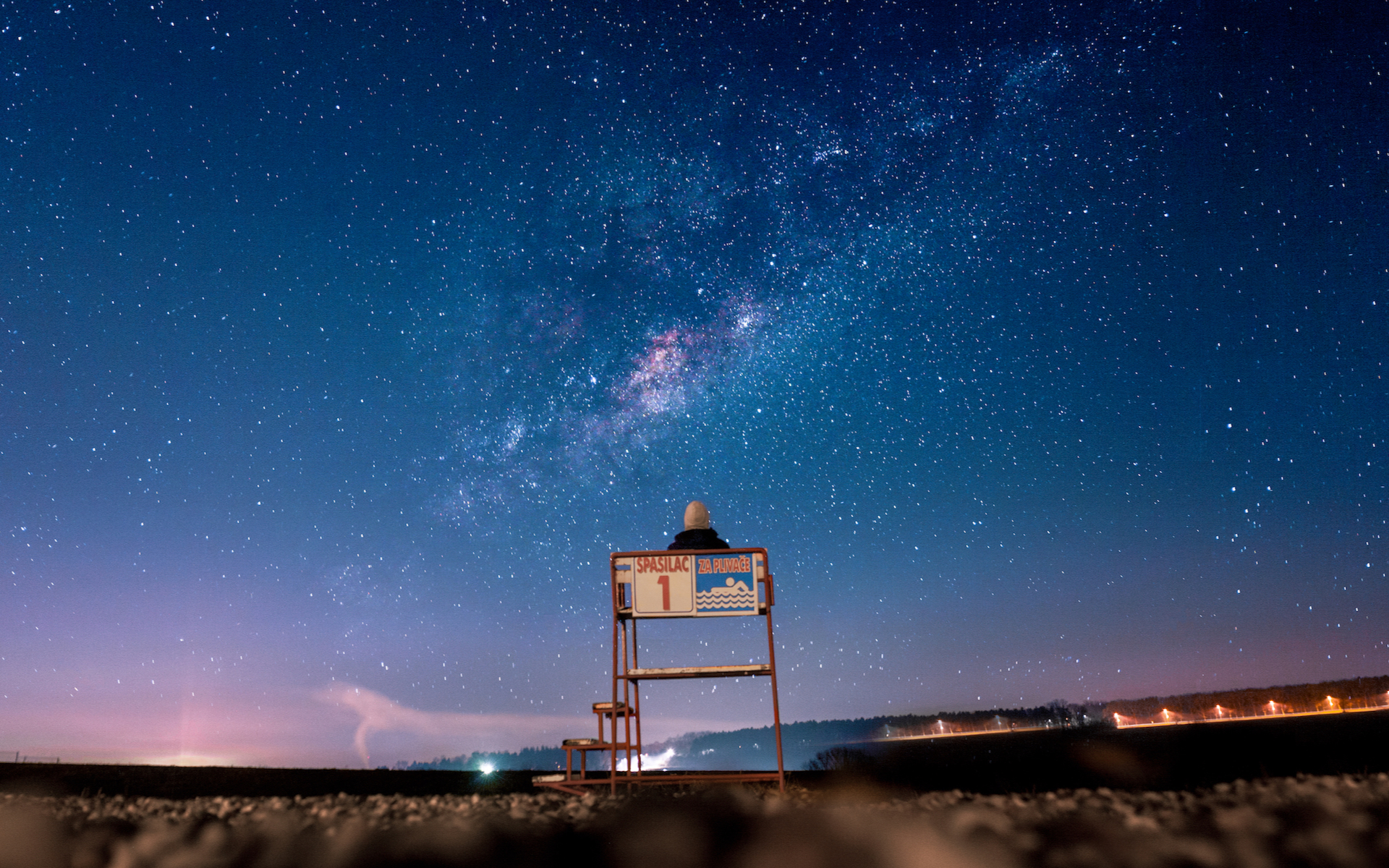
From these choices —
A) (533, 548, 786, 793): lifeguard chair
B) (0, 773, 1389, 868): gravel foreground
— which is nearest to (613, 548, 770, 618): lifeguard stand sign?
(533, 548, 786, 793): lifeguard chair

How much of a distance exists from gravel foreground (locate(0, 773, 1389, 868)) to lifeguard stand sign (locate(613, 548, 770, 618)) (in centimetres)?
472

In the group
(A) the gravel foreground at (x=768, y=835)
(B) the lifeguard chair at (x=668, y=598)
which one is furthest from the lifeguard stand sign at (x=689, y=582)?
(A) the gravel foreground at (x=768, y=835)

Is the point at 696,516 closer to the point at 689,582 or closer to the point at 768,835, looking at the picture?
the point at 689,582

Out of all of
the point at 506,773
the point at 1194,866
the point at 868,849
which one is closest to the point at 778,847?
the point at 868,849

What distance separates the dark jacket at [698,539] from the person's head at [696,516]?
186 millimetres

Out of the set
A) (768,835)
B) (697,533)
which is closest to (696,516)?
(697,533)

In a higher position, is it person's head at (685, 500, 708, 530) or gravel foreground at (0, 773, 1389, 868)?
person's head at (685, 500, 708, 530)

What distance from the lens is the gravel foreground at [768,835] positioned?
2518 millimetres

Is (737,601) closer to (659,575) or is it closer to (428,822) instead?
(659,575)

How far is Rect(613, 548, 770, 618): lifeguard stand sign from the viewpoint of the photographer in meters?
8.59

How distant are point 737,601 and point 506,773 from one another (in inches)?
223

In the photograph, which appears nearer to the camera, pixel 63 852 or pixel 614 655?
pixel 63 852

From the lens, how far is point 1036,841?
267 cm

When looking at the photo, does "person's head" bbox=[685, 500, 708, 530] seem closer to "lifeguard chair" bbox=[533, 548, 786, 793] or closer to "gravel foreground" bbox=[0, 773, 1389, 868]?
"lifeguard chair" bbox=[533, 548, 786, 793]
